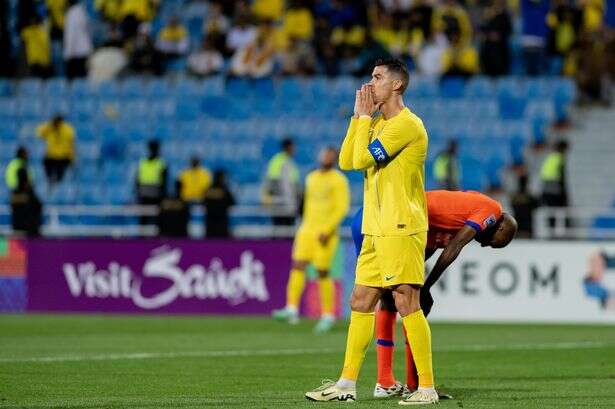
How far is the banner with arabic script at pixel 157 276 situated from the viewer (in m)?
22.2

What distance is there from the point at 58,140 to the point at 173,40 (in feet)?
11.8

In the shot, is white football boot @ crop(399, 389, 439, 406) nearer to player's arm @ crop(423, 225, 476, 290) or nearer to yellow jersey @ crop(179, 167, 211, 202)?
player's arm @ crop(423, 225, 476, 290)

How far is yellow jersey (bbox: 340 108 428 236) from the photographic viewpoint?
33.6 feet

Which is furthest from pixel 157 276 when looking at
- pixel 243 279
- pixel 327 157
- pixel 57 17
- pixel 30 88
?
pixel 57 17

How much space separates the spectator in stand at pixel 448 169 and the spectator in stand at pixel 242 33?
19.0 feet

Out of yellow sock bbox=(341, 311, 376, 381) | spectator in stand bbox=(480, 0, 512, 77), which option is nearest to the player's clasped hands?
yellow sock bbox=(341, 311, 376, 381)

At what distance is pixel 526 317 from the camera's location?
20.9m

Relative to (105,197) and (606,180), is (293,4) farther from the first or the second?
(606,180)

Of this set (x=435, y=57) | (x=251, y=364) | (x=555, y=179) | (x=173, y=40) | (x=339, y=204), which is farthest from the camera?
(x=173, y=40)

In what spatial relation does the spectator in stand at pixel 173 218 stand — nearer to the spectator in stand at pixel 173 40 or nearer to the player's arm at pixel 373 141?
the spectator in stand at pixel 173 40

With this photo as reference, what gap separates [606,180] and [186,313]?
7818 mm

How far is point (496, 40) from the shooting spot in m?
26.5

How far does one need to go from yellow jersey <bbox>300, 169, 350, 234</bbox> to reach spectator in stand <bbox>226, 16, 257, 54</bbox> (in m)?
8.93

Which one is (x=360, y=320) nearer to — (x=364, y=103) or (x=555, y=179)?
(x=364, y=103)
